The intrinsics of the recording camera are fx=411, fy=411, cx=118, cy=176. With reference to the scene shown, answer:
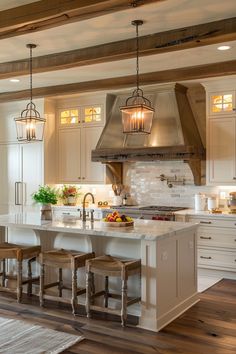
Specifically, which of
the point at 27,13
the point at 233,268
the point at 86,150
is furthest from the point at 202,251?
the point at 27,13

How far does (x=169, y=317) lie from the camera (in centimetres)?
416

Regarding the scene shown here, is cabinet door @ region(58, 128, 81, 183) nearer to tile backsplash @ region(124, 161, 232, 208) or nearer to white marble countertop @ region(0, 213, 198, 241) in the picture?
tile backsplash @ region(124, 161, 232, 208)

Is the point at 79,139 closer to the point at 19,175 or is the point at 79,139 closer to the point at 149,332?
the point at 19,175

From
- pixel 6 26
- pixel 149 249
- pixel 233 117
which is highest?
Result: pixel 6 26

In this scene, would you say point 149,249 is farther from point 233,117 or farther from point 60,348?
point 233,117

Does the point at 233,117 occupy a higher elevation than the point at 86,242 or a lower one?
higher

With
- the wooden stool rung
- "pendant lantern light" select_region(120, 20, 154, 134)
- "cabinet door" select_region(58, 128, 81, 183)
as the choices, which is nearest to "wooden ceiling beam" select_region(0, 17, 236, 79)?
"pendant lantern light" select_region(120, 20, 154, 134)

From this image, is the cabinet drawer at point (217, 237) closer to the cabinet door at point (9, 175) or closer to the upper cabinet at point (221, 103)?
the upper cabinet at point (221, 103)

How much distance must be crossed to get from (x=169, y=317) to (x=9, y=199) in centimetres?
493

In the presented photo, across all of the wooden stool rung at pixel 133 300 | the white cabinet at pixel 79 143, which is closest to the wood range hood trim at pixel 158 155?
the white cabinet at pixel 79 143

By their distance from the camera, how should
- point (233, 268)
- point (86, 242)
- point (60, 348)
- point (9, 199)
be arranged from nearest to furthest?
point (60, 348) → point (86, 242) → point (233, 268) → point (9, 199)

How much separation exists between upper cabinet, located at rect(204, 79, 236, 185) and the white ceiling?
2.58ft

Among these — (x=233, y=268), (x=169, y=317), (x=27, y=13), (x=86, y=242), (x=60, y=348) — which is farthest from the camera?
(x=233, y=268)

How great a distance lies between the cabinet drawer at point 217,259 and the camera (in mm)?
5816
